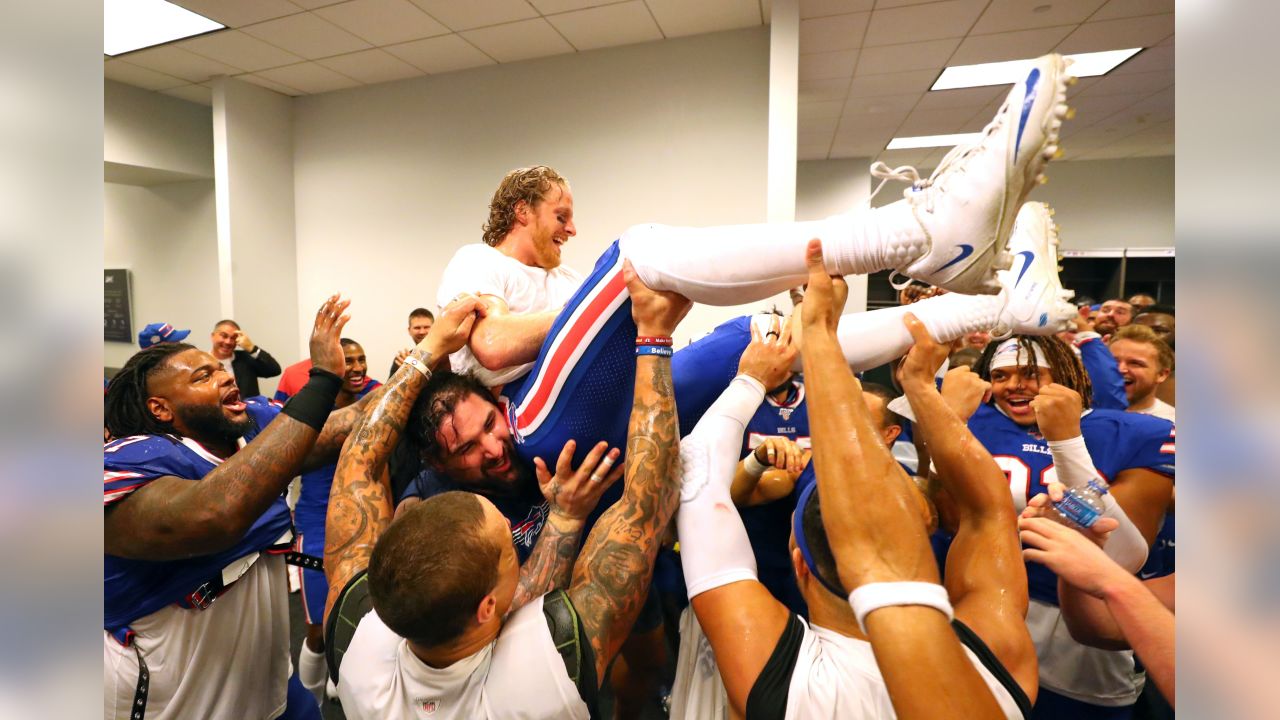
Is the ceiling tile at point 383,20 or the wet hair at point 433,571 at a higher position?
the ceiling tile at point 383,20

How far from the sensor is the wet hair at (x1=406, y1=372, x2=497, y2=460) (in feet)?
4.90

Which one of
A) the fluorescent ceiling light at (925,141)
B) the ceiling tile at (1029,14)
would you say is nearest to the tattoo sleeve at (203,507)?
the ceiling tile at (1029,14)

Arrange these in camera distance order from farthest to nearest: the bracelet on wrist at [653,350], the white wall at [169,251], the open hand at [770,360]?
the white wall at [169,251], the open hand at [770,360], the bracelet on wrist at [653,350]

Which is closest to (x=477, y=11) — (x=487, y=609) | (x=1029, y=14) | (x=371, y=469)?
(x=1029, y=14)

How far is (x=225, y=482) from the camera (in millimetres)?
1363

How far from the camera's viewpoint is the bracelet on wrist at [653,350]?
4.00 feet

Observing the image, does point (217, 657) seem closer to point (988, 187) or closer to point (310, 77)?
point (988, 187)

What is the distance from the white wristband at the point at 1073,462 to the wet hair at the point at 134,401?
2.13 metres

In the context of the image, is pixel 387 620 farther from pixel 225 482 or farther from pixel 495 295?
pixel 495 295

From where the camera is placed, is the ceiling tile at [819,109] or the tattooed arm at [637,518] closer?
the tattooed arm at [637,518]

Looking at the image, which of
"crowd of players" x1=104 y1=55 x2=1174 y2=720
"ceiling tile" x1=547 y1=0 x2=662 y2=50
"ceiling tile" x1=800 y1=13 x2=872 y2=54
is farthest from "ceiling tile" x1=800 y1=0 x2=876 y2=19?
"crowd of players" x1=104 y1=55 x2=1174 y2=720

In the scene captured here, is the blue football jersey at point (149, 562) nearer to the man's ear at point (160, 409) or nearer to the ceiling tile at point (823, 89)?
the man's ear at point (160, 409)

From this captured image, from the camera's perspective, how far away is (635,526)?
115cm
